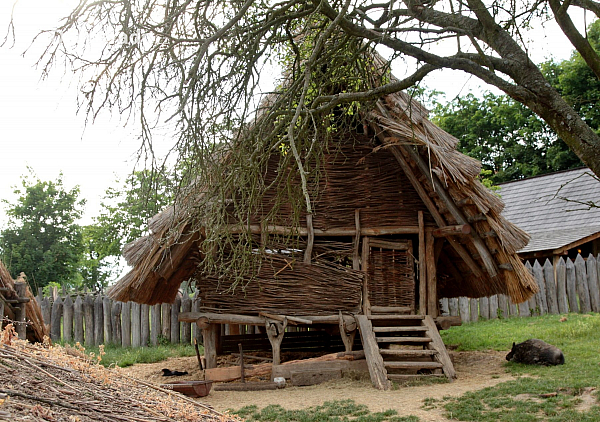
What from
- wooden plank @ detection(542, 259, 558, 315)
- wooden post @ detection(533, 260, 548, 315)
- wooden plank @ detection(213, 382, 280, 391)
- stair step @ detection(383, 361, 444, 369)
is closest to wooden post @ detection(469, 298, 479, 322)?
wooden post @ detection(533, 260, 548, 315)

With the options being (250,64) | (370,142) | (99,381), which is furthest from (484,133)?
(99,381)

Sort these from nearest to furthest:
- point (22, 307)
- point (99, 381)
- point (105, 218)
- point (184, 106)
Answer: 1. point (99, 381)
2. point (184, 106)
3. point (22, 307)
4. point (105, 218)

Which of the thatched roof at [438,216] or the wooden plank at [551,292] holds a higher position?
the thatched roof at [438,216]

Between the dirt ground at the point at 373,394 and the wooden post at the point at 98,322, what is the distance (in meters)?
5.58

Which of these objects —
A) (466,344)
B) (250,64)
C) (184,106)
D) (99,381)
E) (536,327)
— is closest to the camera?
(99,381)

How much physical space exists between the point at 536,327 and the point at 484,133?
24001mm

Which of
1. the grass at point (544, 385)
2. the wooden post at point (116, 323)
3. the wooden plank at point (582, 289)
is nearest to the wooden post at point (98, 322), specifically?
the wooden post at point (116, 323)

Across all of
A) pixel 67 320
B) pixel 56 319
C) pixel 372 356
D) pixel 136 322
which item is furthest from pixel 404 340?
pixel 56 319

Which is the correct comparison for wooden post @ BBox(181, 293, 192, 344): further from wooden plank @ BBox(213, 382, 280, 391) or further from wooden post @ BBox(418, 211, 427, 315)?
wooden post @ BBox(418, 211, 427, 315)

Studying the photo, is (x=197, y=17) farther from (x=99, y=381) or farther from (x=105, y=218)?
(x=105, y=218)

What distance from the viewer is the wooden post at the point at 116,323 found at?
14.6 metres

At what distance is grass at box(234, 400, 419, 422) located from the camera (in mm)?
6363

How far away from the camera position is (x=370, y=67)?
7.38 meters

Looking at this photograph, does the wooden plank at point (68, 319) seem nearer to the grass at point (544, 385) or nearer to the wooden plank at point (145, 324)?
the wooden plank at point (145, 324)
